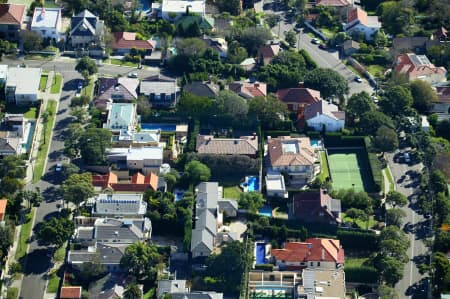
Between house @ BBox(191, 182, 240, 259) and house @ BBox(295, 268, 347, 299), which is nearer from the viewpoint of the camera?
house @ BBox(295, 268, 347, 299)

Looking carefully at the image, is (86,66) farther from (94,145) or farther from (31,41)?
(94,145)

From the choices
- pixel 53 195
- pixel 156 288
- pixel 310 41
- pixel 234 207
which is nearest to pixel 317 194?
pixel 234 207

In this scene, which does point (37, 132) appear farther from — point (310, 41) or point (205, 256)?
point (310, 41)

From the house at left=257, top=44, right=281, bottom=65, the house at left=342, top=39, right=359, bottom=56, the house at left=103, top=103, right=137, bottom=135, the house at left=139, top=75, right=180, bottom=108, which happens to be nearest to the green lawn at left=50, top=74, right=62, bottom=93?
the house at left=103, top=103, right=137, bottom=135

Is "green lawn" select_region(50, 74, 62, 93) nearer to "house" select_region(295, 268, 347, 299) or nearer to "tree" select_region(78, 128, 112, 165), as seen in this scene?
"tree" select_region(78, 128, 112, 165)

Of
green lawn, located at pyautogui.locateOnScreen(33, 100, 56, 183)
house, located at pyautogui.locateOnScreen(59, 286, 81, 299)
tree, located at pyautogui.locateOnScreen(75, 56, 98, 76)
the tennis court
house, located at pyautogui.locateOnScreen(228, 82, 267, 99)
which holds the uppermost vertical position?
tree, located at pyautogui.locateOnScreen(75, 56, 98, 76)

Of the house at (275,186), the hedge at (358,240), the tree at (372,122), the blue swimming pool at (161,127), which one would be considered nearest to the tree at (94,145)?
the blue swimming pool at (161,127)

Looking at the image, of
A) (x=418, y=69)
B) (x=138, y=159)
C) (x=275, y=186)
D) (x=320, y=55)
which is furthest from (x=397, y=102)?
(x=138, y=159)
